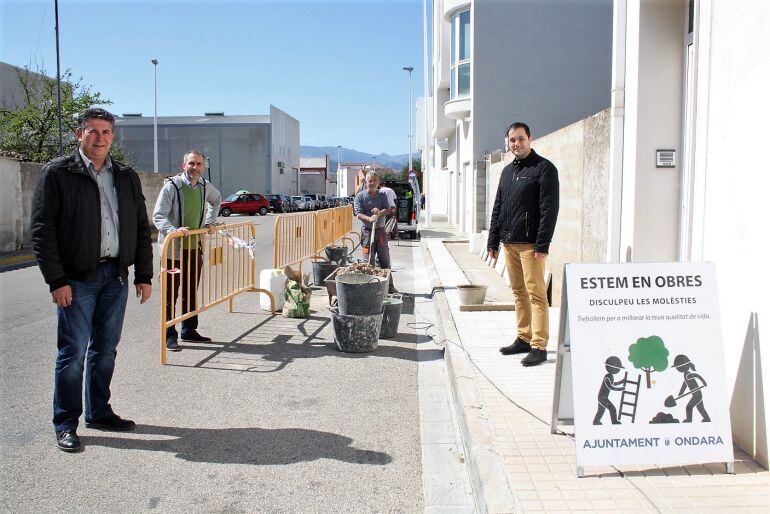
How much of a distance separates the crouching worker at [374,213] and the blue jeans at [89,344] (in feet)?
19.4

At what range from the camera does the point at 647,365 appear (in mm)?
3932

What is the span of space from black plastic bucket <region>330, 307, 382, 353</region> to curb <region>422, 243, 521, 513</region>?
773 millimetres

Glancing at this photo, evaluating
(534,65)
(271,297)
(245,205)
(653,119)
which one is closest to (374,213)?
(271,297)

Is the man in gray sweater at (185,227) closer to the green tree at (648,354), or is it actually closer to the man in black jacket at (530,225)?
the man in black jacket at (530,225)

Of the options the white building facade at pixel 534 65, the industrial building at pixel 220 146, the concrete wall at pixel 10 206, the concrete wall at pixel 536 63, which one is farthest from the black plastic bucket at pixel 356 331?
the industrial building at pixel 220 146

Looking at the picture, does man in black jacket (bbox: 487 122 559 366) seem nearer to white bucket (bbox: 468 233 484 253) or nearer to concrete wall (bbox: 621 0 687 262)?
concrete wall (bbox: 621 0 687 262)

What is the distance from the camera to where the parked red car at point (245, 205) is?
45.9 m

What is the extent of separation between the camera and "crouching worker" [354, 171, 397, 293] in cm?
1055

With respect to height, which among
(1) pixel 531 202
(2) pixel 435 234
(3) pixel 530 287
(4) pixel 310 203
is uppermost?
(4) pixel 310 203

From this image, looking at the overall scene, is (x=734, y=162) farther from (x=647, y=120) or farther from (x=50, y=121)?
(x=50, y=121)

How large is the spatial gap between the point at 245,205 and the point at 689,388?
4462cm

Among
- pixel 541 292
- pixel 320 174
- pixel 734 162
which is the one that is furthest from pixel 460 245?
pixel 320 174

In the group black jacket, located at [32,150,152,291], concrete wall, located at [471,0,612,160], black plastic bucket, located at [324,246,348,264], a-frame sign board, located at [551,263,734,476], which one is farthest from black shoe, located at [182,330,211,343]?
concrete wall, located at [471,0,612,160]

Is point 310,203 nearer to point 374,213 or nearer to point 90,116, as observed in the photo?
point 374,213
